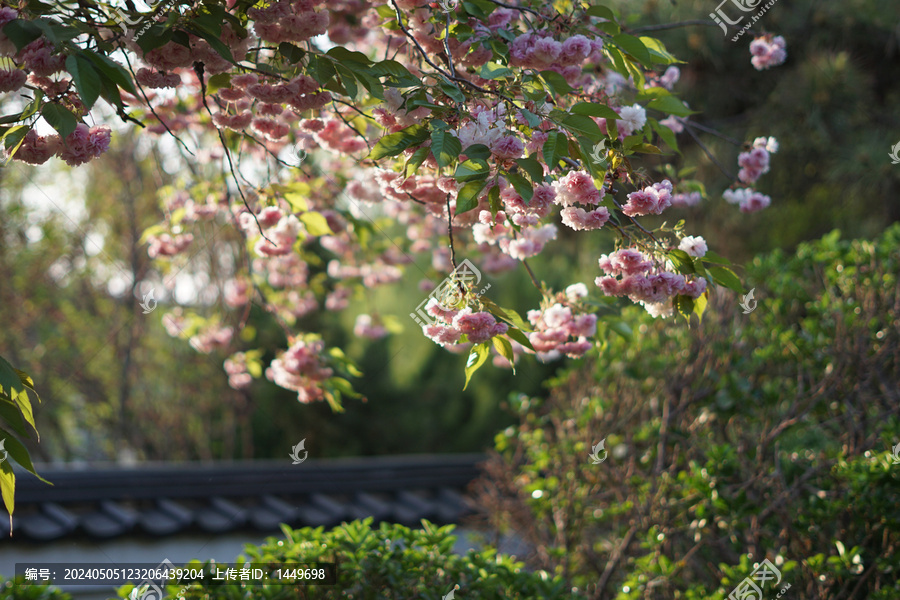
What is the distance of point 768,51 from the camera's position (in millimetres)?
2334

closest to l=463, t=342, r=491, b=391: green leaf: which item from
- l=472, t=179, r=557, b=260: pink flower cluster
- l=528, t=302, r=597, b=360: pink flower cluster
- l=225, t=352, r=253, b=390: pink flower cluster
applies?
l=472, t=179, r=557, b=260: pink flower cluster

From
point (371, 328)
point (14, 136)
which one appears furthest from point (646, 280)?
point (371, 328)

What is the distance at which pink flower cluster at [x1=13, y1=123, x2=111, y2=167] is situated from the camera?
138 centimetres

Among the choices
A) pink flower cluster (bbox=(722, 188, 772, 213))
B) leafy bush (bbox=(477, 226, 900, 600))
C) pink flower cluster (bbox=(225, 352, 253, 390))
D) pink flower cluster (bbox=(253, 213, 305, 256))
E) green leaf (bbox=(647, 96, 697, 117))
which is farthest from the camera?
pink flower cluster (bbox=(225, 352, 253, 390))

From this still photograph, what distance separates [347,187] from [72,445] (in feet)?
17.9

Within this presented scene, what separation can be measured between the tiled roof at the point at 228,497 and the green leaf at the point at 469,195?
7.17 feet

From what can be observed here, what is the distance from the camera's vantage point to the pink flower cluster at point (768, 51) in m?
2.31

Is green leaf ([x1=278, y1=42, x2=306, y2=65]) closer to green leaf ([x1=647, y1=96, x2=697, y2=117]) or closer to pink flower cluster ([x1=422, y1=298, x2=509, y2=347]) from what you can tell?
pink flower cluster ([x1=422, y1=298, x2=509, y2=347])

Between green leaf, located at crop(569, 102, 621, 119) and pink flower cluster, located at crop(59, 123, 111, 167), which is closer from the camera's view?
green leaf, located at crop(569, 102, 621, 119)

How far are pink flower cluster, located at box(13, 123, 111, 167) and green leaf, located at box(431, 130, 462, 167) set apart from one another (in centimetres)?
73

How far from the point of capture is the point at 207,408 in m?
5.70

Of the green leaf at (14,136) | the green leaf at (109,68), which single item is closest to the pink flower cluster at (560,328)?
the green leaf at (109,68)

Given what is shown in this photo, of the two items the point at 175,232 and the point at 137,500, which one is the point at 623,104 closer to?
the point at 175,232

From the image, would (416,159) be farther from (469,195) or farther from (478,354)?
(478,354)
